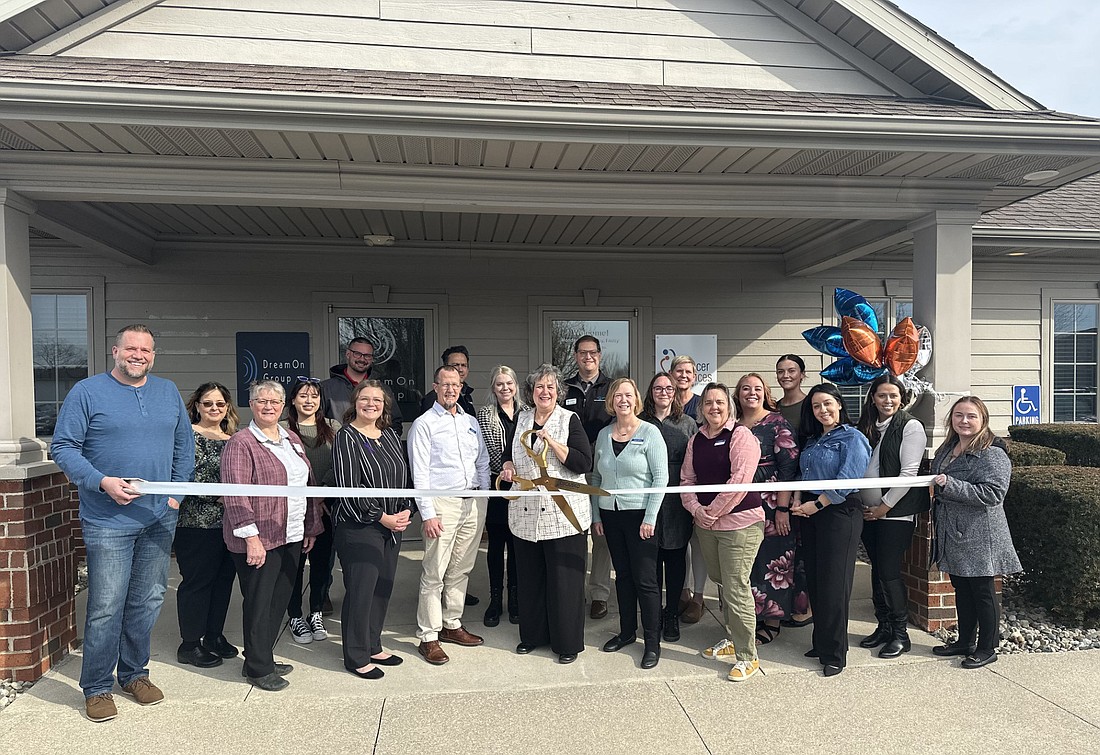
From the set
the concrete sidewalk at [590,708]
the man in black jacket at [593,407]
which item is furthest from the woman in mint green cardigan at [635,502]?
the man in black jacket at [593,407]

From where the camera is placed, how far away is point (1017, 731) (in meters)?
3.19

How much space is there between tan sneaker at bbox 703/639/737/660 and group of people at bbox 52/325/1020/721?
0.01 metres

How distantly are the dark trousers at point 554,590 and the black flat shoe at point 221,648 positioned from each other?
66.4 inches

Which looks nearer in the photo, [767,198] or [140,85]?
[140,85]

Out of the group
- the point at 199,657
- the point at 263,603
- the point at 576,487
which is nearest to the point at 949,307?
the point at 576,487

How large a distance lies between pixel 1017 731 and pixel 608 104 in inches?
147

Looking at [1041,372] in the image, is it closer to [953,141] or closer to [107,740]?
[953,141]

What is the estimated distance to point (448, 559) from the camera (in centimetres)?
400

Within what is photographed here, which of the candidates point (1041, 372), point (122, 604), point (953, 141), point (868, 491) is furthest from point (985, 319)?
point (122, 604)

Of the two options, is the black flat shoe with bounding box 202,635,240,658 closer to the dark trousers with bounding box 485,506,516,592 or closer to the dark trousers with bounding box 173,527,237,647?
the dark trousers with bounding box 173,527,237,647

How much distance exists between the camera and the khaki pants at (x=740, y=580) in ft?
12.2

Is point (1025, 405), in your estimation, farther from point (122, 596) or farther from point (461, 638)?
point (122, 596)

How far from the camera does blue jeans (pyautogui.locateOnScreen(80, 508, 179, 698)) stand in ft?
10.8

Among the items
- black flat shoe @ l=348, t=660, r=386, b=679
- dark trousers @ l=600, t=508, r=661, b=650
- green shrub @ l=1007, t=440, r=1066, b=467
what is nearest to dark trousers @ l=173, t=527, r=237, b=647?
black flat shoe @ l=348, t=660, r=386, b=679
